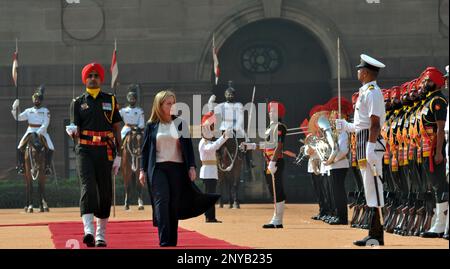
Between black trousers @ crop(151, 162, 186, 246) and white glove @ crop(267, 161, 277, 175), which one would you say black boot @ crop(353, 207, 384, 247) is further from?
white glove @ crop(267, 161, 277, 175)

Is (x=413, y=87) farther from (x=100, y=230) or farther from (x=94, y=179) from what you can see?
(x=100, y=230)

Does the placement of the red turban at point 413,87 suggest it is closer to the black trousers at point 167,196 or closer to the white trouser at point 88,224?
the black trousers at point 167,196

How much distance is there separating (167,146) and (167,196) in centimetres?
62

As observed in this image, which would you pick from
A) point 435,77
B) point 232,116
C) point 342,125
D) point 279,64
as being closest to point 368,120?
point 342,125

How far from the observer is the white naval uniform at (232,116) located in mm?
30766

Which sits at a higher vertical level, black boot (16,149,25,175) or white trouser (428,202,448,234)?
black boot (16,149,25,175)

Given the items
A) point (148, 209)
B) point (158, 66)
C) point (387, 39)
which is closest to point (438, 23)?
point (387, 39)

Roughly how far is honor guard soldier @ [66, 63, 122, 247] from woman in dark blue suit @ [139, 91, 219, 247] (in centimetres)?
50

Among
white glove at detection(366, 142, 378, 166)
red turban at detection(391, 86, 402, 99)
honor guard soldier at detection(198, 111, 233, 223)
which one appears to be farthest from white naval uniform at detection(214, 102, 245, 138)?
white glove at detection(366, 142, 378, 166)

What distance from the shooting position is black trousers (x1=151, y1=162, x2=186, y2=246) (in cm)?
1569

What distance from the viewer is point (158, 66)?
36.6 m

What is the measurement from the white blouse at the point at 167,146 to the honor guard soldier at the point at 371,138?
1.97m

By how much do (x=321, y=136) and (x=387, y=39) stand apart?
556 inches
